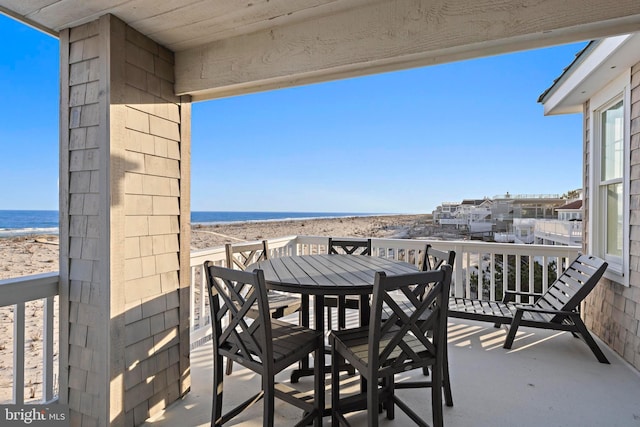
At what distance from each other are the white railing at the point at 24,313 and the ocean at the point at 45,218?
34.7 feet

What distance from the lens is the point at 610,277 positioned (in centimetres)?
322

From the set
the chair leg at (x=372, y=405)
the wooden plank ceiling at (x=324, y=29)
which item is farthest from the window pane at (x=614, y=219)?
the chair leg at (x=372, y=405)

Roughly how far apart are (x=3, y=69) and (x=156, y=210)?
20.8 m

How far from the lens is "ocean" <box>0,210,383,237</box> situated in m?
15.9

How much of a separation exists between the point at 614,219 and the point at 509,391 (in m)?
2.22

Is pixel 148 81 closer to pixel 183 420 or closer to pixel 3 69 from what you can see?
pixel 183 420

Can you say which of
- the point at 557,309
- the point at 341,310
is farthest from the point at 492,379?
the point at 341,310

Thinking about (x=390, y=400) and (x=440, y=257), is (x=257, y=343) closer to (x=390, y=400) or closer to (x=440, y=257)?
(x=390, y=400)

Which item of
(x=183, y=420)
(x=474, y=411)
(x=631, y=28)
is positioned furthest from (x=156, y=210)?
(x=631, y=28)

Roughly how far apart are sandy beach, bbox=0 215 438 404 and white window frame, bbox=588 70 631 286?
212 inches

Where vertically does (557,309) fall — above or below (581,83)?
below

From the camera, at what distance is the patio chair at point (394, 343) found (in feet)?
5.18

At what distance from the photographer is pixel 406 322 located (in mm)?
1651

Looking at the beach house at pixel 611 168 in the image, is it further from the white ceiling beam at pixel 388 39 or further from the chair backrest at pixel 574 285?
the white ceiling beam at pixel 388 39
